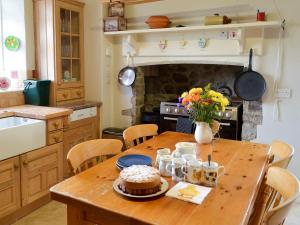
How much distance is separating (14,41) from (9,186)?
1.80m

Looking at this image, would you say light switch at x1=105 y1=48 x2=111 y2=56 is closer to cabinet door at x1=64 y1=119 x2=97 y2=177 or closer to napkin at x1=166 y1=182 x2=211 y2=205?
cabinet door at x1=64 y1=119 x2=97 y2=177

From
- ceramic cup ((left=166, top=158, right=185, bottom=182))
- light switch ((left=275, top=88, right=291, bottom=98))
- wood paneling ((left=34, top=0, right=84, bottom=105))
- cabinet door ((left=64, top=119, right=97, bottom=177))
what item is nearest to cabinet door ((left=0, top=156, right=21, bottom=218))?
cabinet door ((left=64, top=119, right=97, bottom=177))

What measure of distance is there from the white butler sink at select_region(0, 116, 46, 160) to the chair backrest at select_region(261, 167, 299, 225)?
6.26ft

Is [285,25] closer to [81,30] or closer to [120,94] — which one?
[120,94]

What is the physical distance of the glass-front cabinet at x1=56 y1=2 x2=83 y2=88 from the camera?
3377 mm

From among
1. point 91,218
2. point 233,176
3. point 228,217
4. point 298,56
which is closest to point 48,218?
point 91,218

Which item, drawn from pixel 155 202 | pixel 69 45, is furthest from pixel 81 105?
pixel 155 202

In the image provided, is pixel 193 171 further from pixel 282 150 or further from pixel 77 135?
→ pixel 77 135

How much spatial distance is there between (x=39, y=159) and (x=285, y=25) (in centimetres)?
263

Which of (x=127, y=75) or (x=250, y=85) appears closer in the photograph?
(x=250, y=85)

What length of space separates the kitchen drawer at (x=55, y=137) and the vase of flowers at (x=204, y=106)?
137cm

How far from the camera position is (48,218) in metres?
2.54

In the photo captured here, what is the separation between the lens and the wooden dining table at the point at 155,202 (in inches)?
44.0

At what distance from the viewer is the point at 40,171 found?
104 inches
